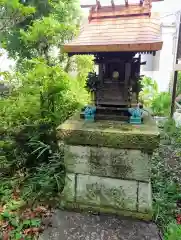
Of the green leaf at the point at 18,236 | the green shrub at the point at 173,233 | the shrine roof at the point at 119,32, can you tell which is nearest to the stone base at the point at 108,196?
the green shrub at the point at 173,233

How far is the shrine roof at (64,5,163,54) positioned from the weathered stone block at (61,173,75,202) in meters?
1.56

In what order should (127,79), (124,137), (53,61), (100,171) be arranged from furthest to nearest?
(53,61) → (127,79) → (100,171) → (124,137)

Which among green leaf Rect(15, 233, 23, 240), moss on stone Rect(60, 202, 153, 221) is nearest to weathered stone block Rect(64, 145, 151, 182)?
moss on stone Rect(60, 202, 153, 221)

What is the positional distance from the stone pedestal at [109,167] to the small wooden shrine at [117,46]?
35 centimetres

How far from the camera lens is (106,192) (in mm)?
2607

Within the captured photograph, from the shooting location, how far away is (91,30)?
8.87 ft

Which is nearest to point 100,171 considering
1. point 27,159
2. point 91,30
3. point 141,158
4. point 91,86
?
point 141,158

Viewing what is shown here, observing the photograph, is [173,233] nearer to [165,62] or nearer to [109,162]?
[109,162]

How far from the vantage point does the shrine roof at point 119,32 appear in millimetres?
2279

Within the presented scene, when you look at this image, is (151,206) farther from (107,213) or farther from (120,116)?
(120,116)

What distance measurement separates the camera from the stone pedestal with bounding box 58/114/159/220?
244 cm

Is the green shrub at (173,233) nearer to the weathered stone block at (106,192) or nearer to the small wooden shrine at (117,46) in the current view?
the weathered stone block at (106,192)

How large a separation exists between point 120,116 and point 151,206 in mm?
1196

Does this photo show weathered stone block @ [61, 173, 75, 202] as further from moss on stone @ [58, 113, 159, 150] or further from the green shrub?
the green shrub
